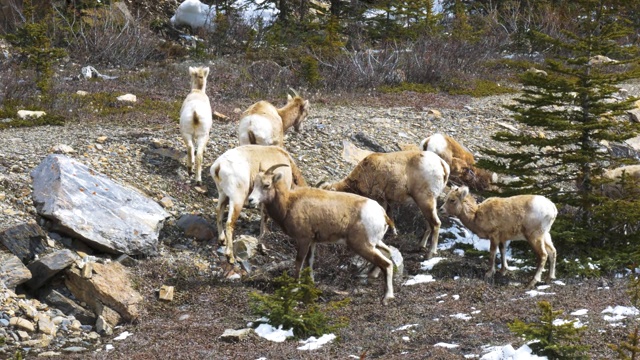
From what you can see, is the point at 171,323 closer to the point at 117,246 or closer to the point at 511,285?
the point at 117,246

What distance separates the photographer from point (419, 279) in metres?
10.5

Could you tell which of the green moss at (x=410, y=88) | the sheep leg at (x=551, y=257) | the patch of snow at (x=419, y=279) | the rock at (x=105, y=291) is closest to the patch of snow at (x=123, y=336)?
the rock at (x=105, y=291)

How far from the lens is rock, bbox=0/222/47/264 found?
30.9 ft

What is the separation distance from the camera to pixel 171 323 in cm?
891

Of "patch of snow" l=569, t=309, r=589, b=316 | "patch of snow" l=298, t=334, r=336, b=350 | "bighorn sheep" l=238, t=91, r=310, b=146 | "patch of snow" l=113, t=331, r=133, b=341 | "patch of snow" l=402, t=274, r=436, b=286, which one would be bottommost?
"patch of snow" l=402, t=274, r=436, b=286

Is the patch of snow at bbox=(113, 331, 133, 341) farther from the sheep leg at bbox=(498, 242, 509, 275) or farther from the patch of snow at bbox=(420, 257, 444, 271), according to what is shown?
the sheep leg at bbox=(498, 242, 509, 275)

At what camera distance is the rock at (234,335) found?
812cm

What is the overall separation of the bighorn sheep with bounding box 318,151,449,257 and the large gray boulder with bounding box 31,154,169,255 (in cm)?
278

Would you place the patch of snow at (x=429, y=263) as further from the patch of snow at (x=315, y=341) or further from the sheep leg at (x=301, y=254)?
the patch of snow at (x=315, y=341)

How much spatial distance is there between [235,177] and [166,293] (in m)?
1.80

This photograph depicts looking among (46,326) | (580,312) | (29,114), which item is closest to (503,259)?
(580,312)

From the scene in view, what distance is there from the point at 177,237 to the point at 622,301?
6.05 m

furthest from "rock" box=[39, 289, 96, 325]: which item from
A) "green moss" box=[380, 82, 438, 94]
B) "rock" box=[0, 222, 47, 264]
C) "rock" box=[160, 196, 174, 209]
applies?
"green moss" box=[380, 82, 438, 94]

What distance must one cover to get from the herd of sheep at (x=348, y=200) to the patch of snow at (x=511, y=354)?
282cm
